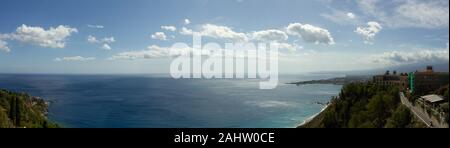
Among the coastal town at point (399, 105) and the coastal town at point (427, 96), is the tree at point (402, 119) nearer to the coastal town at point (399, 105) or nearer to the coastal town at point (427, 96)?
the coastal town at point (399, 105)

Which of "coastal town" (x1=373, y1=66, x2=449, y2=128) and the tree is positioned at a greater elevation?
"coastal town" (x1=373, y1=66, x2=449, y2=128)

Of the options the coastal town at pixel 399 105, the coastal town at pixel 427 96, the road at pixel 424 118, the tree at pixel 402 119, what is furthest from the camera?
the tree at pixel 402 119

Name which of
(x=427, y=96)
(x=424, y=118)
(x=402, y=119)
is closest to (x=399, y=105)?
(x=427, y=96)

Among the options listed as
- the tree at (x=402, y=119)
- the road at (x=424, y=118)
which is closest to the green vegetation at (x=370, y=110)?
the tree at (x=402, y=119)

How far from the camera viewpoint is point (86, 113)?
53.5 m

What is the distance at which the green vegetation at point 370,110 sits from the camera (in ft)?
52.4

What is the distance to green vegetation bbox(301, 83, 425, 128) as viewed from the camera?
1596 cm

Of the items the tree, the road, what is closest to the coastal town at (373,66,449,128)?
the road

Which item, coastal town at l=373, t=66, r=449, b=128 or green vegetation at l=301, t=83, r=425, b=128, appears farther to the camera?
green vegetation at l=301, t=83, r=425, b=128

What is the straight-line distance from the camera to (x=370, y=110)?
21312 millimetres

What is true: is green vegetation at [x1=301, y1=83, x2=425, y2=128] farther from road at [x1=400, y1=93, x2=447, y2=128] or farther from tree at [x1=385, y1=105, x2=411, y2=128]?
road at [x1=400, y1=93, x2=447, y2=128]
